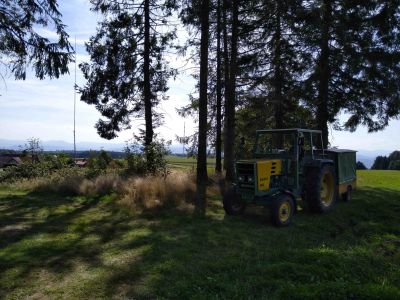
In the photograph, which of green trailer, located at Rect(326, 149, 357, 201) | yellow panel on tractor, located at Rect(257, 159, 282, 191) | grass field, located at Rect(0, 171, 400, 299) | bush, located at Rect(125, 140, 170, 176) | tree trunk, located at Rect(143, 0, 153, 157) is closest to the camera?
grass field, located at Rect(0, 171, 400, 299)

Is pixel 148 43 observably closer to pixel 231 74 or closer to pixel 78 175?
pixel 231 74

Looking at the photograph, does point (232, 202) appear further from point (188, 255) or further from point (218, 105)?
point (218, 105)

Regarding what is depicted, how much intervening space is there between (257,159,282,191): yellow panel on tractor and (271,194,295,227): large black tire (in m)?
0.42

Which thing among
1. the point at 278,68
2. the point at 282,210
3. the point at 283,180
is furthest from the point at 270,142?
the point at 278,68

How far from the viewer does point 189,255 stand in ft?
21.6

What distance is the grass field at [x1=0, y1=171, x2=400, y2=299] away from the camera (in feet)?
16.9

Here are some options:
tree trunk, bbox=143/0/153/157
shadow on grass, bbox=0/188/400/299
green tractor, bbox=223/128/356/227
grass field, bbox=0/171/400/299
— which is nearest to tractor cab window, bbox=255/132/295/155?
green tractor, bbox=223/128/356/227

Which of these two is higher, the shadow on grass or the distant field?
the distant field

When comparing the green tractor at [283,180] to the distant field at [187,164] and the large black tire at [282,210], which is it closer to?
the large black tire at [282,210]

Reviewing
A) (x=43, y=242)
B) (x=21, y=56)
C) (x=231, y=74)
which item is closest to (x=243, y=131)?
(x=231, y=74)

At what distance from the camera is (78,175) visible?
1500cm

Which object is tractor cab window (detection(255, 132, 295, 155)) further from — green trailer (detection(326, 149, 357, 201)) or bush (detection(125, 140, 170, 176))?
bush (detection(125, 140, 170, 176))

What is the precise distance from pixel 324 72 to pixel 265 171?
9.36 m

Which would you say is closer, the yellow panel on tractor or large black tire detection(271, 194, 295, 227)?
large black tire detection(271, 194, 295, 227)
